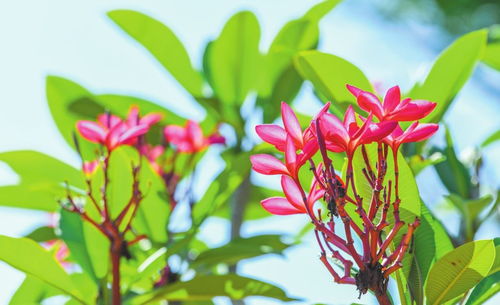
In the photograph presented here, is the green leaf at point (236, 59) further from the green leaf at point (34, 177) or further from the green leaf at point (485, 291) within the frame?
the green leaf at point (485, 291)

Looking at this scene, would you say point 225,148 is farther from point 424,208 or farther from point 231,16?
point 424,208

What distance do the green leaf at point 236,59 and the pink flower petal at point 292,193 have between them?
0.81 m

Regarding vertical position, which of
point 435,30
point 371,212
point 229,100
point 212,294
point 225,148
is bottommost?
point 212,294

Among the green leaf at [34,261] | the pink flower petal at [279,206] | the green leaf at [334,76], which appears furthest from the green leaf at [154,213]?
the pink flower petal at [279,206]

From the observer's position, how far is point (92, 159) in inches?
65.9

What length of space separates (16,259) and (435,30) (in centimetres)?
496

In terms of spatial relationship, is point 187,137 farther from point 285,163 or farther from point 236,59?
point 285,163

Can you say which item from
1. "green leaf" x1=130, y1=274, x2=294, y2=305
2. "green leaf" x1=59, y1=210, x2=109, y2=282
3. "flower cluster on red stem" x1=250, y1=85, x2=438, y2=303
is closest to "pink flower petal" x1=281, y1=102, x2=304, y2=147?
"flower cluster on red stem" x1=250, y1=85, x2=438, y2=303

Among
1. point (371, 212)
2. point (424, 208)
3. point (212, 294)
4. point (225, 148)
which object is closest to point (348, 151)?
point (371, 212)

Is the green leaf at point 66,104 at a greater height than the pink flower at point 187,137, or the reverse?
the green leaf at point 66,104

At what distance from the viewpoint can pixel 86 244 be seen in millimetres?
1389

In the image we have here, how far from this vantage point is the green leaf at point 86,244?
136cm

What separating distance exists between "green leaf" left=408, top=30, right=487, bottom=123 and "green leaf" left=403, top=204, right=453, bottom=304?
0.24 m

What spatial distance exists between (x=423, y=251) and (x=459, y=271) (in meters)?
0.09
